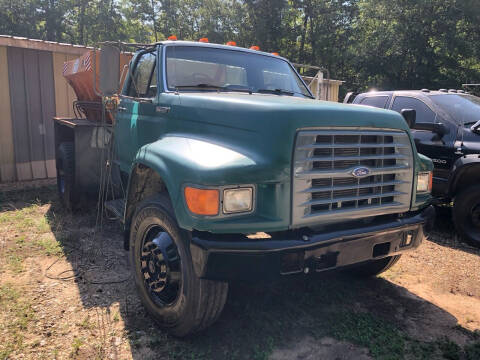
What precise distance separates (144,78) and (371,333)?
325cm

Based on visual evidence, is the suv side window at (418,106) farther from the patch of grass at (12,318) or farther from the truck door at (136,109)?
the patch of grass at (12,318)

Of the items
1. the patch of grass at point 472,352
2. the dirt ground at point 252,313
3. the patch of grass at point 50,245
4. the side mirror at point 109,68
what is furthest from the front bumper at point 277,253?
the patch of grass at point 50,245

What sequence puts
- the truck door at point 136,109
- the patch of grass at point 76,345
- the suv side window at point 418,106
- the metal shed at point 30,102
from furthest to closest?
the metal shed at point 30,102 < the suv side window at point 418,106 < the truck door at point 136,109 < the patch of grass at point 76,345

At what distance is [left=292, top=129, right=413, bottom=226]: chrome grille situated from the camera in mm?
2602

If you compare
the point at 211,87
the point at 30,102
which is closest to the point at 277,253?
the point at 211,87

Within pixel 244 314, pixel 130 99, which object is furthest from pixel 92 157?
pixel 244 314

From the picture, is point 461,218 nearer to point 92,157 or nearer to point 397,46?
Result: point 92,157

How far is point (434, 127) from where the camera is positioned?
5.66 m

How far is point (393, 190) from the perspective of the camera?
3.08m

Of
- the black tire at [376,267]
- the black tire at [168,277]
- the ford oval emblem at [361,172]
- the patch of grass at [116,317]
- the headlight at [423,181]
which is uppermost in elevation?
the ford oval emblem at [361,172]

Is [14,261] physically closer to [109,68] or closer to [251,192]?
[109,68]

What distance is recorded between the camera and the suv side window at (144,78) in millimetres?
3934

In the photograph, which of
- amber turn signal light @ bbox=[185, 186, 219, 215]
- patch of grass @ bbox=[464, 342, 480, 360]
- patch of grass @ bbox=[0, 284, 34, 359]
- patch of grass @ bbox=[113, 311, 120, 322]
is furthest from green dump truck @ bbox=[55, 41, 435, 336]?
patch of grass @ bbox=[0, 284, 34, 359]

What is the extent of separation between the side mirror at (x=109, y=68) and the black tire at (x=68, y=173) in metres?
2.41
